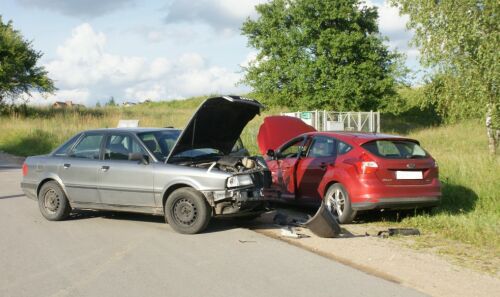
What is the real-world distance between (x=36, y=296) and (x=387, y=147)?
5.96 m

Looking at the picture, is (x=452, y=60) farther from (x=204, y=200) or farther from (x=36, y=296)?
(x=36, y=296)

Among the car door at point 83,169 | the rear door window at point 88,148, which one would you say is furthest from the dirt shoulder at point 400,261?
the rear door window at point 88,148

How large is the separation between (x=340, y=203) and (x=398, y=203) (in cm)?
95

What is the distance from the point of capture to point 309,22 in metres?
41.8

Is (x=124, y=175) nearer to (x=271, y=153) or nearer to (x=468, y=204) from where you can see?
(x=271, y=153)

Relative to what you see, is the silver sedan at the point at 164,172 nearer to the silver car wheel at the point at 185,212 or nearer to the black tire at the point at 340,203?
the silver car wheel at the point at 185,212

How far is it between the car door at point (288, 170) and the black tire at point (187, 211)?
2713 mm

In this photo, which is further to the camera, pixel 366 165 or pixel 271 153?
pixel 271 153

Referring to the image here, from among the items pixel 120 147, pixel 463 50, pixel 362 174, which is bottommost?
pixel 362 174

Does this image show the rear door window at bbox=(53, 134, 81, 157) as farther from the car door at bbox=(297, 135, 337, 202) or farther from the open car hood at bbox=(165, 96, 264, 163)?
the car door at bbox=(297, 135, 337, 202)

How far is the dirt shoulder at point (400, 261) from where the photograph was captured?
5551 millimetres

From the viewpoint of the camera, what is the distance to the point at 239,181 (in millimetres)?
8211

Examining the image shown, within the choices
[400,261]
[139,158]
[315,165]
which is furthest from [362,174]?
[139,158]

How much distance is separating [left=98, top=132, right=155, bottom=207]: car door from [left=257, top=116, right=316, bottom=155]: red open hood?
431 cm
